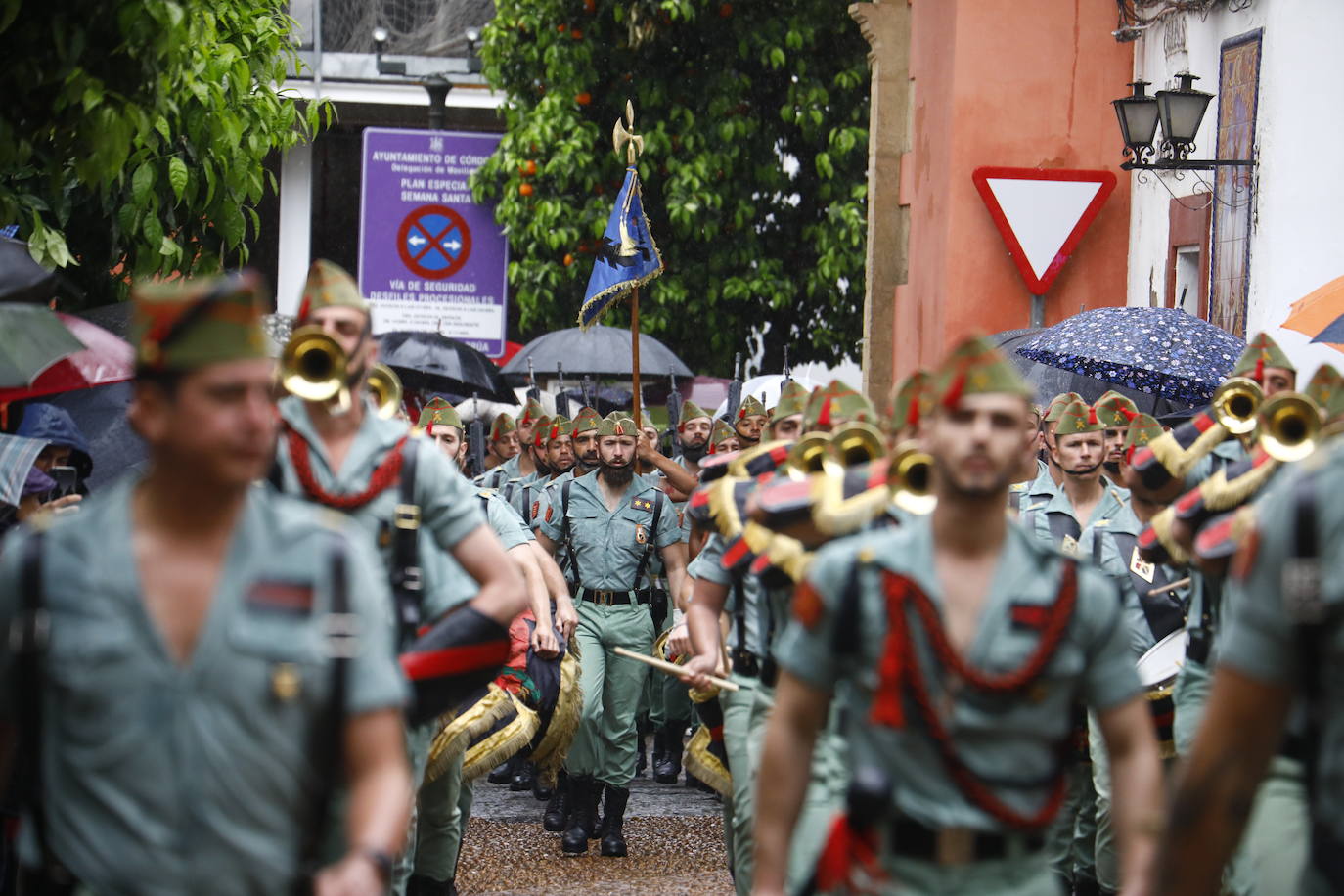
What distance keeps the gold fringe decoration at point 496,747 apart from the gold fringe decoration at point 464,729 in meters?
0.12

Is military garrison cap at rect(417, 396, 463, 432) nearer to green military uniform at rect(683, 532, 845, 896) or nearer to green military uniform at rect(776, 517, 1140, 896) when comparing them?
green military uniform at rect(683, 532, 845, 896)

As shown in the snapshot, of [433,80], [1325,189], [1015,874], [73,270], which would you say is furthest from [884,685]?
[433,80]

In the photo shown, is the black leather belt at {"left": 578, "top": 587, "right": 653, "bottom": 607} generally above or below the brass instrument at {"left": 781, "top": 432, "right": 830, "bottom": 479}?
below

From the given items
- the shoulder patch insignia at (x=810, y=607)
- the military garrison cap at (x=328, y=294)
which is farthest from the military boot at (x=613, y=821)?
the shoulder patch insignia at (x=810, y=607)

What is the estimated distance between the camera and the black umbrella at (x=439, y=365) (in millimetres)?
17719

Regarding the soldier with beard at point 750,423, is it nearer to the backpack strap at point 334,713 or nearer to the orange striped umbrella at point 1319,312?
the orange striped umbrella at point 1319,312

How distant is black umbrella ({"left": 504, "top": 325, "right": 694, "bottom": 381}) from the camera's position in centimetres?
2003

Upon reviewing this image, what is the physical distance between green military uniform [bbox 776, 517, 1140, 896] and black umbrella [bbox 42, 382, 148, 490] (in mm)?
6569

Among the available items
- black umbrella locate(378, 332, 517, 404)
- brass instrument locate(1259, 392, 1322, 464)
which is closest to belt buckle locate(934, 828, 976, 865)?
brass instrument locate(1259, 392, 1322, 464)

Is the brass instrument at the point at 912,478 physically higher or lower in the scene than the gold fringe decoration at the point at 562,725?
higher

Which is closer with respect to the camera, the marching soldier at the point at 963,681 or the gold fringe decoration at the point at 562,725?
the marching soldier at the point at 963,681

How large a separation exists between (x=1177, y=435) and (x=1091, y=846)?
6.46 feet

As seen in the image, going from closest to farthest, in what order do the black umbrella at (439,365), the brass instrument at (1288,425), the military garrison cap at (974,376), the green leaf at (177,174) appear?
1. the military garrison cap at (974,376)
2. the brass instrument at (1288,425)
3. the green leaf at (177,174)
4. the black umbrella at (439,365)

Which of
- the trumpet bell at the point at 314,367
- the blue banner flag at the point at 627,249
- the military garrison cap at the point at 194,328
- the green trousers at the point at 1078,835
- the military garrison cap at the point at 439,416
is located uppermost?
the blue banner flag at the point at 627,249
